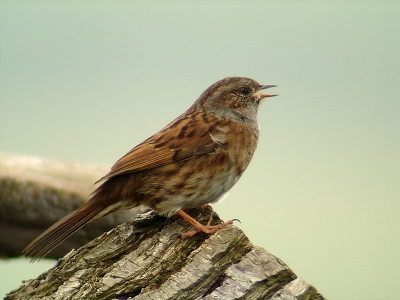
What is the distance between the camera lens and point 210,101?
205 inches

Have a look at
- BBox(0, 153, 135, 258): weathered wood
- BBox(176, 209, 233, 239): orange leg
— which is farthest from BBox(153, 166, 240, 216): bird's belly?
BBox(0, 153, 135, 258): weathered wood

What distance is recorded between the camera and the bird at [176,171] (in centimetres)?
419

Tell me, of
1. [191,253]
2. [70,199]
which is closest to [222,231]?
[191,253]

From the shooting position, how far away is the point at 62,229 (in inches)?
157

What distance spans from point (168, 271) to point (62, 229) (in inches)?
52.3

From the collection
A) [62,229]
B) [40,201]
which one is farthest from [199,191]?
[40,201]

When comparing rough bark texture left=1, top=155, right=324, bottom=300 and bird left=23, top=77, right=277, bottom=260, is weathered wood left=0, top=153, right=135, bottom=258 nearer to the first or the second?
bird left=23, top=77, right=277, bottom=260

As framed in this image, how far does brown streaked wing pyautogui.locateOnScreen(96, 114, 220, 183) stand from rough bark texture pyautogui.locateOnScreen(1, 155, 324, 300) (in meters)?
1.10

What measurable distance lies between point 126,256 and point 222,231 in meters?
0.46

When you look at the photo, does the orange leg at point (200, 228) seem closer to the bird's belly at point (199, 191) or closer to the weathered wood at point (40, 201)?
the bird's belly at point (199, 191)

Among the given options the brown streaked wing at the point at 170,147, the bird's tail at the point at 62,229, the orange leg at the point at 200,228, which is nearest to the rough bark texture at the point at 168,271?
the orange leg at the point at 200,228

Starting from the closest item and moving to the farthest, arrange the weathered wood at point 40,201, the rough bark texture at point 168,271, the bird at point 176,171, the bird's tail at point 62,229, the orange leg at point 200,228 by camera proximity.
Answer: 1. the rough bark texture at point 168,271
2. the orange leg at point 200,228
3. the bird's tail at point 62,229
4. the bird at point 176,171
5. the weathered wood at point 40,201

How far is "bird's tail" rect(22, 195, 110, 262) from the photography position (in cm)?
378

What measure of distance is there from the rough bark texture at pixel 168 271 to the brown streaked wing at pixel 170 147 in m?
1.10
